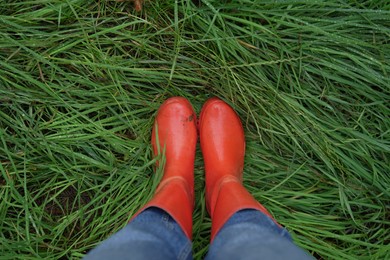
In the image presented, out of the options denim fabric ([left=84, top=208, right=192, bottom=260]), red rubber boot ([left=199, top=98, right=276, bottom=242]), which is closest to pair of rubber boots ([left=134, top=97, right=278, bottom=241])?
red rubber boot ([left=199, top=98, right=276, bottom=242])

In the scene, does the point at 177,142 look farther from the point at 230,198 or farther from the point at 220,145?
the point at 230,198

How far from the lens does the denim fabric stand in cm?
82

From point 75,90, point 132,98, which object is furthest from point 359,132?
point 75,90

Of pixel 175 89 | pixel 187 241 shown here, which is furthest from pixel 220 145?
pixel 187 241

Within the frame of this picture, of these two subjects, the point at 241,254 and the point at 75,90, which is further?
the point at 75,90

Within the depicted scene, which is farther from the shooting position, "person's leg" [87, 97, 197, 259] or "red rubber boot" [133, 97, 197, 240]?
"red rubber boot" [133, 97, 197, 240]

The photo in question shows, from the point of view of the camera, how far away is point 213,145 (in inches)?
49.4

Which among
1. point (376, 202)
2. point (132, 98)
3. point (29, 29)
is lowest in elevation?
point (376, 202)

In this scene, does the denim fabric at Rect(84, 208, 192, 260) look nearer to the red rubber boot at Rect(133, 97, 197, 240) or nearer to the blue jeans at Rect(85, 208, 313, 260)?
the blue jeans at Rect(85, 208, 313, 260)

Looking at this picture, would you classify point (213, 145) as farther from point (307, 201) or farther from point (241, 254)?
point (241, 254)

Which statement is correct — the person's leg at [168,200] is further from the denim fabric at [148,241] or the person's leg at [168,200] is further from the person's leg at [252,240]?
the person's leg at [252,240]

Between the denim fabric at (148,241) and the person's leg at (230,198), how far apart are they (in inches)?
3.2

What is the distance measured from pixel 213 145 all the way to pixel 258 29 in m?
0.35

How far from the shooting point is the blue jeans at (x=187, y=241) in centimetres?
81
